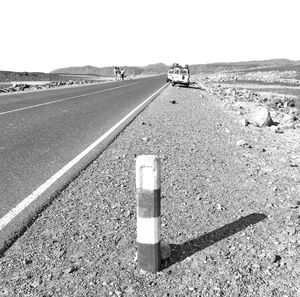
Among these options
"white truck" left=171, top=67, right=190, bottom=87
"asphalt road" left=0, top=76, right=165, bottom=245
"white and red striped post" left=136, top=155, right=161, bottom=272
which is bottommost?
"white truck" left=171, top=67, right=190, bottom=87

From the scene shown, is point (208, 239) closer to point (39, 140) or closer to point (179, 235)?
point (179, 235)

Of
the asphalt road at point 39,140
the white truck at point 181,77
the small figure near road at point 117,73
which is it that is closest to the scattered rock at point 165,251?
the asphalt road at point 39,140

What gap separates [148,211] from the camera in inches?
112

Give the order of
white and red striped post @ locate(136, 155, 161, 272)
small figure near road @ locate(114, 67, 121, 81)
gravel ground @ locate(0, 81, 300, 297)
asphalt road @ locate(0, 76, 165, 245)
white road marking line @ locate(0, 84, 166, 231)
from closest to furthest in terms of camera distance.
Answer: white and red striped post @ locate(136, 155, 161, 272)
gravel ground @ locate(0, 81, 300, 297)
white road marking line @ locate(0, 84, 166, 231)
asphalt road @ locate(0, 76, 165, 245)
small figure near road @ locate(114, 67, 121, 81)

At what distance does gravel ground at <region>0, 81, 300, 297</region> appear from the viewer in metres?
2.83

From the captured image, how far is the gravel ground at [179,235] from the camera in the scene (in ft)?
9.30

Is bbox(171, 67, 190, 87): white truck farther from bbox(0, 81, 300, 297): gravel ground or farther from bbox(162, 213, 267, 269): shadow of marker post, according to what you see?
bbox(162, 213, 267, 269): shadow of marker post

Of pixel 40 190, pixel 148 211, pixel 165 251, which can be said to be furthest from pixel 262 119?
pixel 148 211

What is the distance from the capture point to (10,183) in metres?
4.89

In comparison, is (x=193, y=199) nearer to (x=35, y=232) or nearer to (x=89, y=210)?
(x=89, y=210)

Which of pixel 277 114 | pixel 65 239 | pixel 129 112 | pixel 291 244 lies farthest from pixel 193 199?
pixel 277 114

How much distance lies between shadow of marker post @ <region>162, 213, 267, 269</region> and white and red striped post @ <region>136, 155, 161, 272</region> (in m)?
0.19

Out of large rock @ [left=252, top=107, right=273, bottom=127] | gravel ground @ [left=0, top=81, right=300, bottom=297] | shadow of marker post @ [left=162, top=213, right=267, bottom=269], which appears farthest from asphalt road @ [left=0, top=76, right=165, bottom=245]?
large rock @ [left=252, top=107, right=273, bottom=127]

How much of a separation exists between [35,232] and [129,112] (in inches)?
373
